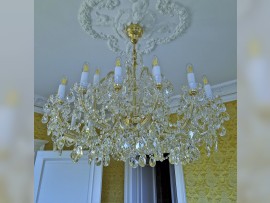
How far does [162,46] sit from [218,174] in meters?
1.65

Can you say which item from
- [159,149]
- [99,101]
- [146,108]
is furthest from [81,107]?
[159,149]

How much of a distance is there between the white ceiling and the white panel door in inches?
45.2

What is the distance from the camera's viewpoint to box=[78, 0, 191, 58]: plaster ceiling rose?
5.04 feet

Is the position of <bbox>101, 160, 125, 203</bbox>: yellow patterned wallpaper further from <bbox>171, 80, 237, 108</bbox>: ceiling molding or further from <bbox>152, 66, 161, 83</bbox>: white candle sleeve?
<bbox>152, 66, 161, 83</bbox>: white candle sleeve

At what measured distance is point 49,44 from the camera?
2006 mm

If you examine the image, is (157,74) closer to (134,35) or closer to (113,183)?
(134,35)

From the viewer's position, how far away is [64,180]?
11.6 feet

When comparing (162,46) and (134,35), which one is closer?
(134,35)

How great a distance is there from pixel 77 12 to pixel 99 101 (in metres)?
0.52

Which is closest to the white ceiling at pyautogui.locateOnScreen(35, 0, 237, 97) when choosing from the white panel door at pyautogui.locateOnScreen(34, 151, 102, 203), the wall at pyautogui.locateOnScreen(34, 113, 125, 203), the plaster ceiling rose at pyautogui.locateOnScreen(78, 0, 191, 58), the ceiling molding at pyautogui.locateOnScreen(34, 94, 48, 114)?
the plaster ceiling rose at pyautogui.locateOnScreen(78, 0, 191, 58)

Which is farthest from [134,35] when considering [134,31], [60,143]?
[60,143]

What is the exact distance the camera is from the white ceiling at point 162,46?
5.21ft

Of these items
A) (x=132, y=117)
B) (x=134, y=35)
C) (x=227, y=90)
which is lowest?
(x=132, y=117)
